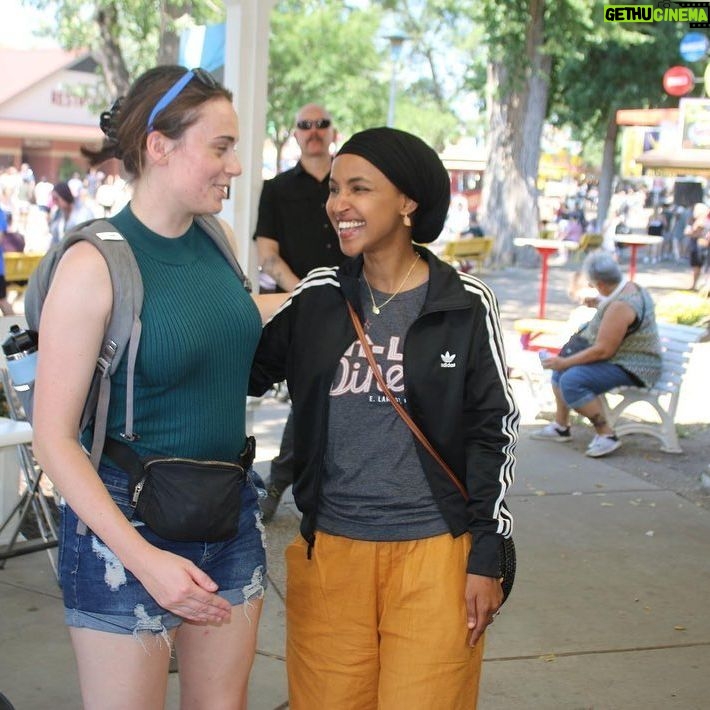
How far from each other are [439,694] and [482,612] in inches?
8.0

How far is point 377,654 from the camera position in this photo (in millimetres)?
2494

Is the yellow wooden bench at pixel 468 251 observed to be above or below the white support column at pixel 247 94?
below

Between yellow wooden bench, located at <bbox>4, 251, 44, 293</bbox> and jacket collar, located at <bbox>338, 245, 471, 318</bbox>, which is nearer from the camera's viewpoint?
jacket collar, located at <bbox>338, 245, 471, 318</bbox>

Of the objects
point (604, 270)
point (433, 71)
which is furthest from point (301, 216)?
point (433, 71)

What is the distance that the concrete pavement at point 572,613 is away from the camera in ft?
13.2

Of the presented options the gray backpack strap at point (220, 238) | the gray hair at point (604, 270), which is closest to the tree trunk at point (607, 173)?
the gray hair at point (604, 270)

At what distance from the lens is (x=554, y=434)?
27.0 feet

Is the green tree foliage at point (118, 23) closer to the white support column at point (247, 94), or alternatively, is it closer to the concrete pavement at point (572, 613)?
the white support column at point (247, 94)

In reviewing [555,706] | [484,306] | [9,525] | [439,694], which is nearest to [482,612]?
[439,694]

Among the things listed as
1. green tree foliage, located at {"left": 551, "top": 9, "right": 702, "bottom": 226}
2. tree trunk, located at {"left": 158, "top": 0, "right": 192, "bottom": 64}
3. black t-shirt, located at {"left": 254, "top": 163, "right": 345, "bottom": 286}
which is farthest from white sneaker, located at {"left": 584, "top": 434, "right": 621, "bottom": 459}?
green tree foliage, located at {"left": 551, "top": 9, "right": 702, "bottom": 226}

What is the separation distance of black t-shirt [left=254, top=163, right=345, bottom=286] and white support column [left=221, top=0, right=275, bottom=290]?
11.8 inches

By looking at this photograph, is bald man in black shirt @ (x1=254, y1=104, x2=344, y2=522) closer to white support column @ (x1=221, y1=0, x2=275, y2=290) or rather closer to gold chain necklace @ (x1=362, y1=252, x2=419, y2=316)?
white support column @ (x1=221, y1=0, x2=275, y2=290)

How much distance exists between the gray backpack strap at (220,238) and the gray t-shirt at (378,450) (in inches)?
12.0

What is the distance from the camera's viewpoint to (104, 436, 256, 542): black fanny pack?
209cm
